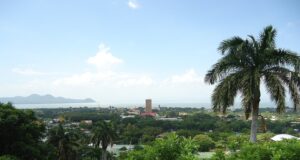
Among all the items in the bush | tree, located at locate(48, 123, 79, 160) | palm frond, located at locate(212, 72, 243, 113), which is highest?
palm frond, located at locate(212, 72, 243, 113)

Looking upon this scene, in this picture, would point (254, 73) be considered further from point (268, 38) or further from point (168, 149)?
point (168, 149)

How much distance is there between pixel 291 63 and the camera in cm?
1030

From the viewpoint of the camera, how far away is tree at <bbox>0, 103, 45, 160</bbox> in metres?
22.0

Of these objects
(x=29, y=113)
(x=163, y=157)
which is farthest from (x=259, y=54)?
(x=29, y=113)

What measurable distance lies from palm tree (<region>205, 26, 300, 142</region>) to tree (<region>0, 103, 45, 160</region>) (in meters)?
15.0

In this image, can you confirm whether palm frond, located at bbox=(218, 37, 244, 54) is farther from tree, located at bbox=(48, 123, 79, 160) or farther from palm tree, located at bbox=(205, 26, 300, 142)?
tree, located at bbox=(48, 123, 79, 160)

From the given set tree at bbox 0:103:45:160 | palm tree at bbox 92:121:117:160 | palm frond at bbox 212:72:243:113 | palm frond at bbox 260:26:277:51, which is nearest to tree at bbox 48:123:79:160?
tree at bbox 0:103:45:160

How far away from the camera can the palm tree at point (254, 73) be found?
1017 centimetres

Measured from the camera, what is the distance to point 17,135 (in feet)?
74.4

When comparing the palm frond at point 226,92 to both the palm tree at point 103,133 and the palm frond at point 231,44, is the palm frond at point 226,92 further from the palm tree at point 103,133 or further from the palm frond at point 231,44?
the palm tree at point 103,133

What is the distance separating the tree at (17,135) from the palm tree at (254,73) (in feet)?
49.4

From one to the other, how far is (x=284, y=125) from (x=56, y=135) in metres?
90.6

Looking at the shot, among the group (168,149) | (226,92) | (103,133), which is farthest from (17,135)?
(103,133)

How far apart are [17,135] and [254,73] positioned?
17.0m
